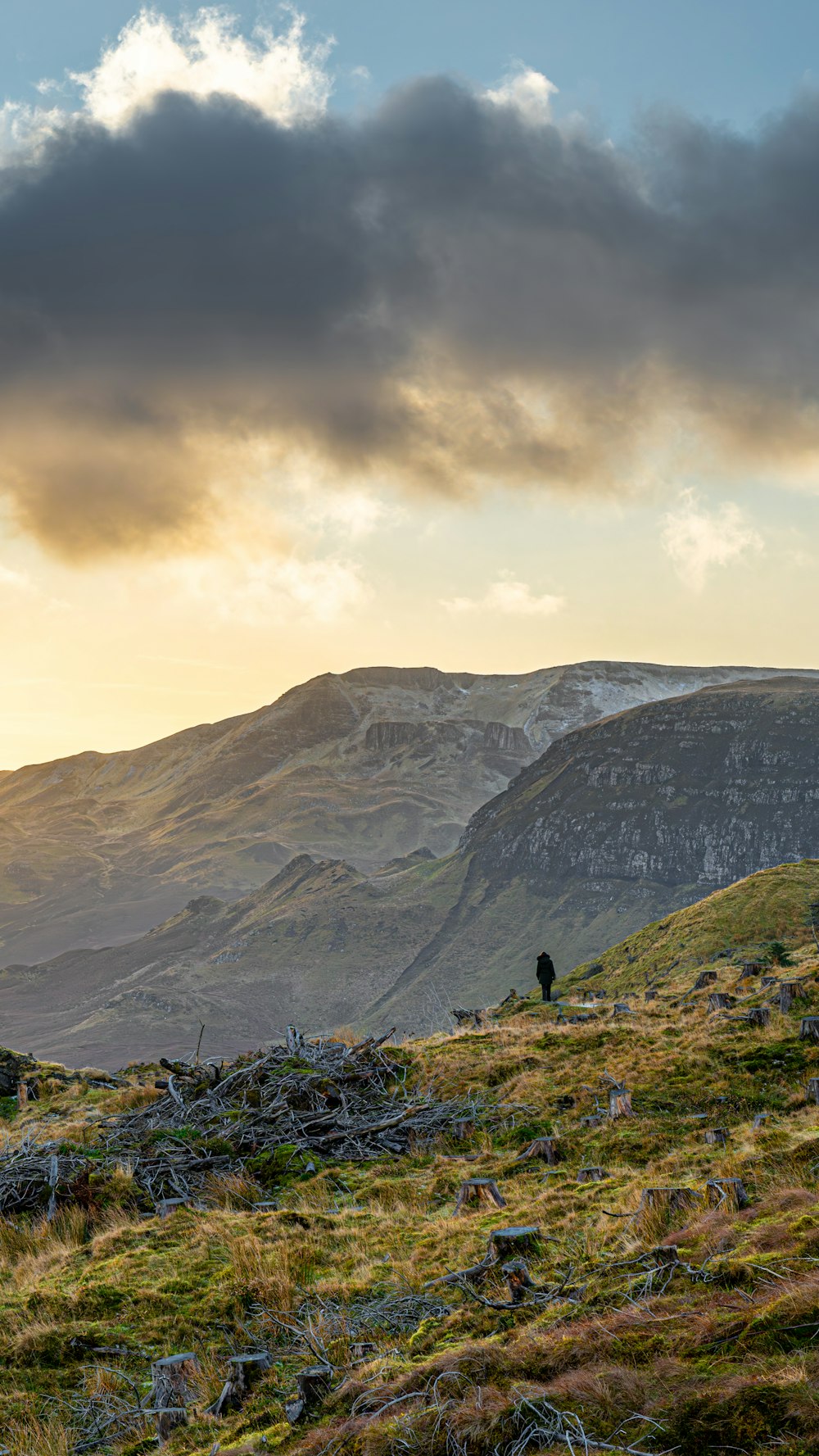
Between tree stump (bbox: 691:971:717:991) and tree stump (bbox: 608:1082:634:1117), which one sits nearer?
tree stump (bbox: 608:1082:634:1117)

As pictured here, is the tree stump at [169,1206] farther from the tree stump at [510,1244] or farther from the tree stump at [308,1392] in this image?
the tree stump at [308,1392]

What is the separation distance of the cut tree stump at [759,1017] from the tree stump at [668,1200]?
361 inches

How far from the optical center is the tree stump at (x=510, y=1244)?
909 cm

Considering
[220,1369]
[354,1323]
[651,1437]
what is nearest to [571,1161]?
[354,1323]

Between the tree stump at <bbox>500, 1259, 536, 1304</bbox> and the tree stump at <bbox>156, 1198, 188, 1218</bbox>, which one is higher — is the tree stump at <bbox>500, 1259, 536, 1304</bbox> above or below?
above

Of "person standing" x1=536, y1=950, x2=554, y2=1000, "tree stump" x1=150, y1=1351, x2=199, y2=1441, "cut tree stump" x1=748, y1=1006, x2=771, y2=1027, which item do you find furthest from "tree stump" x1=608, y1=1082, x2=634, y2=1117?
"person standing" x1=536, y1=950, x2=554, y2=1000

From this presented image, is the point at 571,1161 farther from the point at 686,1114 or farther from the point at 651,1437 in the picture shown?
the point at 651,1437

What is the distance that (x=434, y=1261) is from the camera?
10.2 meters

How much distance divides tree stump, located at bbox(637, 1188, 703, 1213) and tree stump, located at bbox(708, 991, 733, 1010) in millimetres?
12207

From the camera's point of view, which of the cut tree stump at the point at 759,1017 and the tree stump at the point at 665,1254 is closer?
the tree stump at the point at 665,1254

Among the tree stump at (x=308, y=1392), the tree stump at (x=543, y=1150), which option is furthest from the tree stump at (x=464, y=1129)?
the tree stump at (x=308, y=1392)

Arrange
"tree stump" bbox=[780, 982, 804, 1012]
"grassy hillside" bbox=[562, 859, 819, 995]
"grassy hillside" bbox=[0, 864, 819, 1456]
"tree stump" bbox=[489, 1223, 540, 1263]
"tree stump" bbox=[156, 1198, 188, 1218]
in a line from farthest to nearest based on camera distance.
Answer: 1. "grassy hillside" bbox=[562, 859, 819, 995]
2. "tree stump" bbox=[780, 982, 804, 1012]
3. "tree stump" bbox=[156, 1198, 188, 1218]
4. "tree stump" bbox=[489, 1223, 540, 1263]
5. "grassy hillside" bbox=[0, 864, 819, 1456]

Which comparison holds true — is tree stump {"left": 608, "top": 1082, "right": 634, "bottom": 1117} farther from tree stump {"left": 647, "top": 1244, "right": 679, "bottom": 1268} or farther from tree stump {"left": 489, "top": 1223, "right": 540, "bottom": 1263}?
tree stump {"left": 647, "top": 1244, "right": 679, "bottom": 1268}

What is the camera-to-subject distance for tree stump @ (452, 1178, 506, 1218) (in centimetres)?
1195
